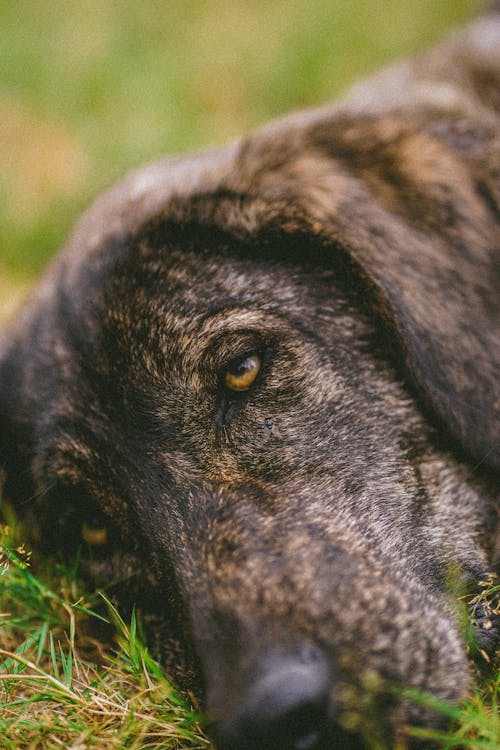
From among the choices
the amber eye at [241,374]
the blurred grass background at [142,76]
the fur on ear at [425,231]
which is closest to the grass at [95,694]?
the fur on ear at [425,231]

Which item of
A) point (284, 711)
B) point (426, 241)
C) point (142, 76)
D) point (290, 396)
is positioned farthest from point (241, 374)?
point (142, 76)

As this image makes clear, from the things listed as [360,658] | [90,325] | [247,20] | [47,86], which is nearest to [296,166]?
[90,325]

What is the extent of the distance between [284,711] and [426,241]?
1.51 m

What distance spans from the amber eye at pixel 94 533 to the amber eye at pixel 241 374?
2.30ft

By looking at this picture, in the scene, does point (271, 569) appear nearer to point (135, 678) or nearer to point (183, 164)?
point (135, 678)

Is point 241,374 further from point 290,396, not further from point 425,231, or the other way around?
point 425,231

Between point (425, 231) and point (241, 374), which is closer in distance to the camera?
point (241, 374)

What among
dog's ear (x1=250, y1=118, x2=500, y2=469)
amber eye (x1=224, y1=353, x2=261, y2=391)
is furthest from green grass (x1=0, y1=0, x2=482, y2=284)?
amber eye (x1=224, y1=353, x2=261, y2=391)

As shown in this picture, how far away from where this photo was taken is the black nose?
1.76 m

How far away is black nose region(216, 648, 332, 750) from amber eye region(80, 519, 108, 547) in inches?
40.9

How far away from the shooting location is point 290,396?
97.7 inches

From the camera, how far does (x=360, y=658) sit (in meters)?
1.92

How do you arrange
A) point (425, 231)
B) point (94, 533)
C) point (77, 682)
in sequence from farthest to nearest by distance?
point (94, 533)
point (425, 231)
point (77, 682)

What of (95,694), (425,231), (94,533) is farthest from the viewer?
(94,533)
